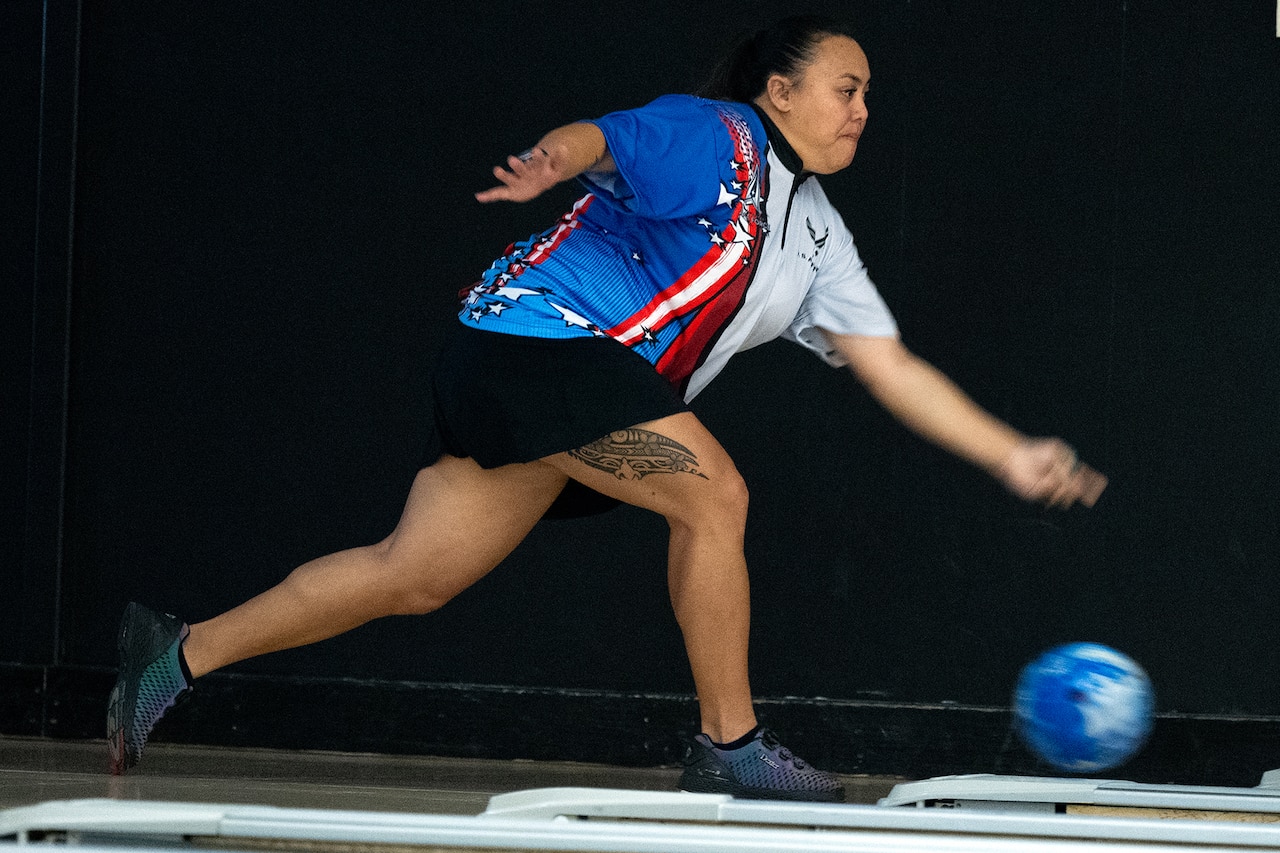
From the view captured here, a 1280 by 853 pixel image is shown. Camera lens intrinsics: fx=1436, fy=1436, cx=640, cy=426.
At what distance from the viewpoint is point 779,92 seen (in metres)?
2.89

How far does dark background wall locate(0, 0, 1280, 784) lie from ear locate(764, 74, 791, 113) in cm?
96

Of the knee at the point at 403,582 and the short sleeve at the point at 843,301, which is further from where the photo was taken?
the short sleeve at the point at 843,301

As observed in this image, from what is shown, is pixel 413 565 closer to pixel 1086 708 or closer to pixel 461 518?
pixel 461 518

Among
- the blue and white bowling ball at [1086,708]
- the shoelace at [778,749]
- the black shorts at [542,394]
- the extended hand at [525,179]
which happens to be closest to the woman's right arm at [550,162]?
the extended hand at [525,179]

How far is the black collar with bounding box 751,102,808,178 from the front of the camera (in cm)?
282

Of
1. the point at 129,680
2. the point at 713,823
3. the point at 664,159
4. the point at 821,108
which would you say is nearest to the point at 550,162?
the point at 664,159

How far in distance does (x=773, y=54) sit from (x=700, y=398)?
1.15 metres

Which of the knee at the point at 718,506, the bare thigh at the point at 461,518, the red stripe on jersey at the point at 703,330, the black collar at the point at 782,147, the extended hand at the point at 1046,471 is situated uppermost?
the black collar at the point at 782,147

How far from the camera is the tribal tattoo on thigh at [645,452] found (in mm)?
2502

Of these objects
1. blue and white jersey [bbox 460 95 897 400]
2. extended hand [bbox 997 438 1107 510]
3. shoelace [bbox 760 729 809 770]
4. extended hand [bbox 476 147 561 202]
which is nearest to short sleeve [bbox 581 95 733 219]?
blue and white jersey [bbox 460 95 897 400]

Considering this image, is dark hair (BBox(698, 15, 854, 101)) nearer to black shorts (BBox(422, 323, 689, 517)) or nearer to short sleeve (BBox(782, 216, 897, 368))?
short sleeve (BBox(782, 216, 897, 368))

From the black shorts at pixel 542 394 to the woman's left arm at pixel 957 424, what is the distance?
541 mm

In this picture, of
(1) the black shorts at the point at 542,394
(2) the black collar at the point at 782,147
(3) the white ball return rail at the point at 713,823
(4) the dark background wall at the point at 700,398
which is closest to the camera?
(3) the white ball return rail at the point at 713,823

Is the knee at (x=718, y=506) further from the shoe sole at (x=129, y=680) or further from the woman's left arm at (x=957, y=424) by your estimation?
the shoe sole at (x=129, y=680)
